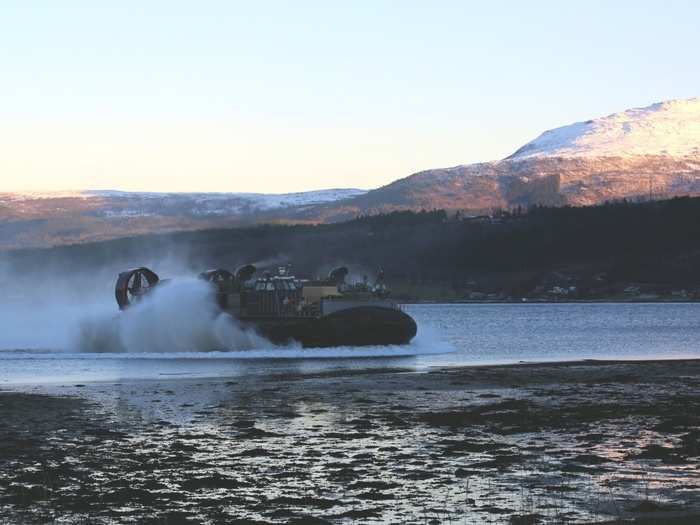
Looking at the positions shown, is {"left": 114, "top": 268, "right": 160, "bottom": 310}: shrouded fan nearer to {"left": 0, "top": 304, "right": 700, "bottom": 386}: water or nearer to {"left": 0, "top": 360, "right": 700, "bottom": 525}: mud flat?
{"left": 0, "top": 304, "right": 700, "bottom": 386}: water

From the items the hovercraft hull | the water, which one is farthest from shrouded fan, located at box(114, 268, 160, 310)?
the hovercraft hull

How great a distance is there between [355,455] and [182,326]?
5200 centimetres

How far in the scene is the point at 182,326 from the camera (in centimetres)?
7756

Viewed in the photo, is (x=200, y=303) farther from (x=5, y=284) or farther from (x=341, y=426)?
(x=5, y=284)

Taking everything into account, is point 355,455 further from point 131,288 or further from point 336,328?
point 131,288

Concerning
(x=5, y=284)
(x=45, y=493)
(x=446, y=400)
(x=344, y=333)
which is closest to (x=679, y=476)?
(x=45, y=493)

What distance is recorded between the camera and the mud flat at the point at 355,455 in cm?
2052

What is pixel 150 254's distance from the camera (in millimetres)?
172625

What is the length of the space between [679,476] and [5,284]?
169 metres

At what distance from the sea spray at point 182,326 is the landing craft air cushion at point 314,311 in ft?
Result: 2.53

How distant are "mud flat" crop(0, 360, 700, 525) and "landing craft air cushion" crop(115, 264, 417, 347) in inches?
1179

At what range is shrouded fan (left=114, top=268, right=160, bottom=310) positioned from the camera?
Answer: 83.7 m

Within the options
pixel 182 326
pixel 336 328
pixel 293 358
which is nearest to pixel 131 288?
pixel 182 326

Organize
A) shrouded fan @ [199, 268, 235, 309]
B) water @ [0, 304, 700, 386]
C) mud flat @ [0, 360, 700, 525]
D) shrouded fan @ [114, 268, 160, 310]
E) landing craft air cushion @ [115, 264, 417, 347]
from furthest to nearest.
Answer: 1. shrouded fan @ [114, 268, 160, 310]
2. shrouded fan @ [199, 268, 235, 309]
3. landing craft air cushion @ [115, 264, 417, 347]
4. water @ [0, 304, 700, 386]
5. mud flat @ [0, 360, 700, 525]
